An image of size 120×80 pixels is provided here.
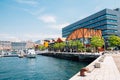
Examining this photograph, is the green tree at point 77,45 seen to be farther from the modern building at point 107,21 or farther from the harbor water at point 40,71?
the harbor water at point 40,71

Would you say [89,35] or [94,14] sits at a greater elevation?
[94,14]

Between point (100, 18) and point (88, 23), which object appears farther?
point (88, 23)

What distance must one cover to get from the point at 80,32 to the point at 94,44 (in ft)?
133

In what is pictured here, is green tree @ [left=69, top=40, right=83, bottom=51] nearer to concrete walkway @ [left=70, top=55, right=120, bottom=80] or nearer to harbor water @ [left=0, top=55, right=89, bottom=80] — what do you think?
harbor water @ [left=0, top=55, right=89, bottom=80]

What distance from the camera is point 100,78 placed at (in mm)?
26203

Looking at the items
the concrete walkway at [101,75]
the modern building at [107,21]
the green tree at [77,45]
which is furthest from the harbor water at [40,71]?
the modern building at [107,21]

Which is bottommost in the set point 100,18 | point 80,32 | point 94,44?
point 94,44

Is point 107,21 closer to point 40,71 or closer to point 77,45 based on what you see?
point 77,45

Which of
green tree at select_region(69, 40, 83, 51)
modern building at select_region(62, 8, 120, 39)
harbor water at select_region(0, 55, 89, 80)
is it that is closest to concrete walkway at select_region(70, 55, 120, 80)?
harbor water at select_region(0, 55, 89, 80)

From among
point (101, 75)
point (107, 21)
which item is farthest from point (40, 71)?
point (107, 21)

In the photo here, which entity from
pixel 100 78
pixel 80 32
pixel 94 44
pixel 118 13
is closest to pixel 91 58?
pixel 94 44

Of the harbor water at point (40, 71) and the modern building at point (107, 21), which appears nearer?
the harbor water at point (40, 71)

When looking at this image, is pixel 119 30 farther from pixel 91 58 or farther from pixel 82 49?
pixel 91 58

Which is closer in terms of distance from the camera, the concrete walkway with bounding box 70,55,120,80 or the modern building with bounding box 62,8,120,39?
the concrete walkway with bounding box 70,55,120,80
